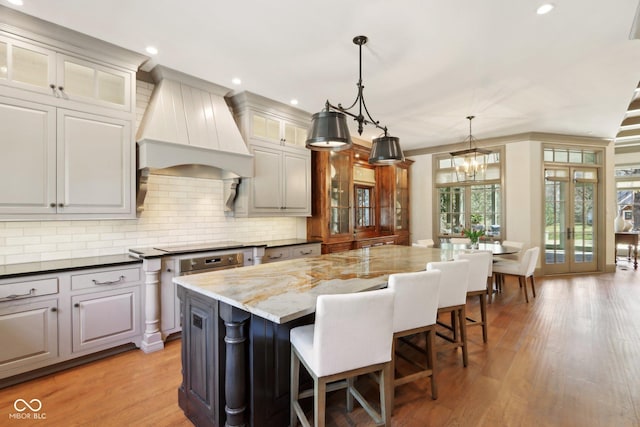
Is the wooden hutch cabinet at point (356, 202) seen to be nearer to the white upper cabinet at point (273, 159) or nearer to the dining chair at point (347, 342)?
the white upper cabinet at point (273, 159)

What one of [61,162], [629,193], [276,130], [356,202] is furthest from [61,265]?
[629,193]

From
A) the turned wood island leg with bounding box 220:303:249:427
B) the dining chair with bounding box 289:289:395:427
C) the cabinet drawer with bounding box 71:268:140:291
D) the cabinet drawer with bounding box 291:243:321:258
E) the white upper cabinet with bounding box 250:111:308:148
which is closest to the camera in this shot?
the dining chair with bounding box 289:289:395:427

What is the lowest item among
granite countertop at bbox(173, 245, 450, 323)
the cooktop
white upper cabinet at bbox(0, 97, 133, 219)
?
granite countertop at bbox(173, 245, 450, 323)

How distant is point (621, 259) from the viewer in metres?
8.34

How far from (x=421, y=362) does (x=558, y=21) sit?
3020 mm

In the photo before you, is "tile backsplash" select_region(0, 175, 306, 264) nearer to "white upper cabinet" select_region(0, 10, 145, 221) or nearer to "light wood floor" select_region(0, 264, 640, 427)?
"white upper cabinet" select_region(0, 10, 145, 221)

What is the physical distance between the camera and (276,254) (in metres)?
4.05

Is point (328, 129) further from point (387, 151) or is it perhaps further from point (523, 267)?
point (523, 267)

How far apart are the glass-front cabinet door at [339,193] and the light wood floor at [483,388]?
7.96ft

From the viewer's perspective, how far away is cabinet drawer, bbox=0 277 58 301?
88.0 inches

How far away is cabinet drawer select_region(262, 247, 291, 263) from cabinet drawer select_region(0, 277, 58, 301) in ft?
6.54

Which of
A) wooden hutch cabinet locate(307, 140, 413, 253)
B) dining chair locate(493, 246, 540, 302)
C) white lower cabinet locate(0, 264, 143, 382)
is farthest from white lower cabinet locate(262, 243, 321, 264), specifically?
dining chair locate(493, 246, 540, 302)

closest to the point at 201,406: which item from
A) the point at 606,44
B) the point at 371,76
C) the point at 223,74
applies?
the point at 223,74

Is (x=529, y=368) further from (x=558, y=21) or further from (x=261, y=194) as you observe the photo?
Result: (x=261, y=194)
